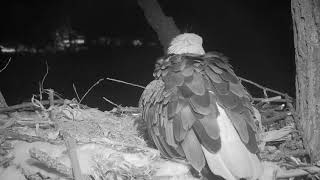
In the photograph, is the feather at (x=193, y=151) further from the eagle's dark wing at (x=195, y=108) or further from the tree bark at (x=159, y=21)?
the tree bark at (x=159, y=21)

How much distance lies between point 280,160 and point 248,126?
33cm

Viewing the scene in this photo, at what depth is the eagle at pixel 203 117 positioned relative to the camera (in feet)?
8.23

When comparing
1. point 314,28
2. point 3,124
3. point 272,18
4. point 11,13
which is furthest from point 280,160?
point 11,13

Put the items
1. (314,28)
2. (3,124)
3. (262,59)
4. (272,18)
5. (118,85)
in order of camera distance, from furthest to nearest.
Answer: (118,85), (262,59), (272,18), (3,124), (314,28)

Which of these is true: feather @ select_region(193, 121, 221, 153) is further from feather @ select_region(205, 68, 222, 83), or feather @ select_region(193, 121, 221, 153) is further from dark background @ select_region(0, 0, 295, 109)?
dark background @ select_region(0, 0, 295, 109)

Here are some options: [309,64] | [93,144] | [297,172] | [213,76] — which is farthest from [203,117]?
[309,64]

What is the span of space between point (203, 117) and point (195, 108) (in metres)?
0.08

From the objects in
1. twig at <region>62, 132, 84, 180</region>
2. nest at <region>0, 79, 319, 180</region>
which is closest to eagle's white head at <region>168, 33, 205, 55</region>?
nest at <region>0, 79, 319, 180</region>

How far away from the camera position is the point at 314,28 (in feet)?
9.45

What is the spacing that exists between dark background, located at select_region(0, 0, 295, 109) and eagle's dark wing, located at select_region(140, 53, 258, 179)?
3627mm

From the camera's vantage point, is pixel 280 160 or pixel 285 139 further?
pixel 285 139

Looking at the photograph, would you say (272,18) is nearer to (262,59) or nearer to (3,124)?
(262,59)

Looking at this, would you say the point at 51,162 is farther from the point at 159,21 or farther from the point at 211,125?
the point at 159,21

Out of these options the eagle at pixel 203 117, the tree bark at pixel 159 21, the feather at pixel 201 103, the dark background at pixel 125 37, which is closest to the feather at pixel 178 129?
the eagle at pixel 203 117
